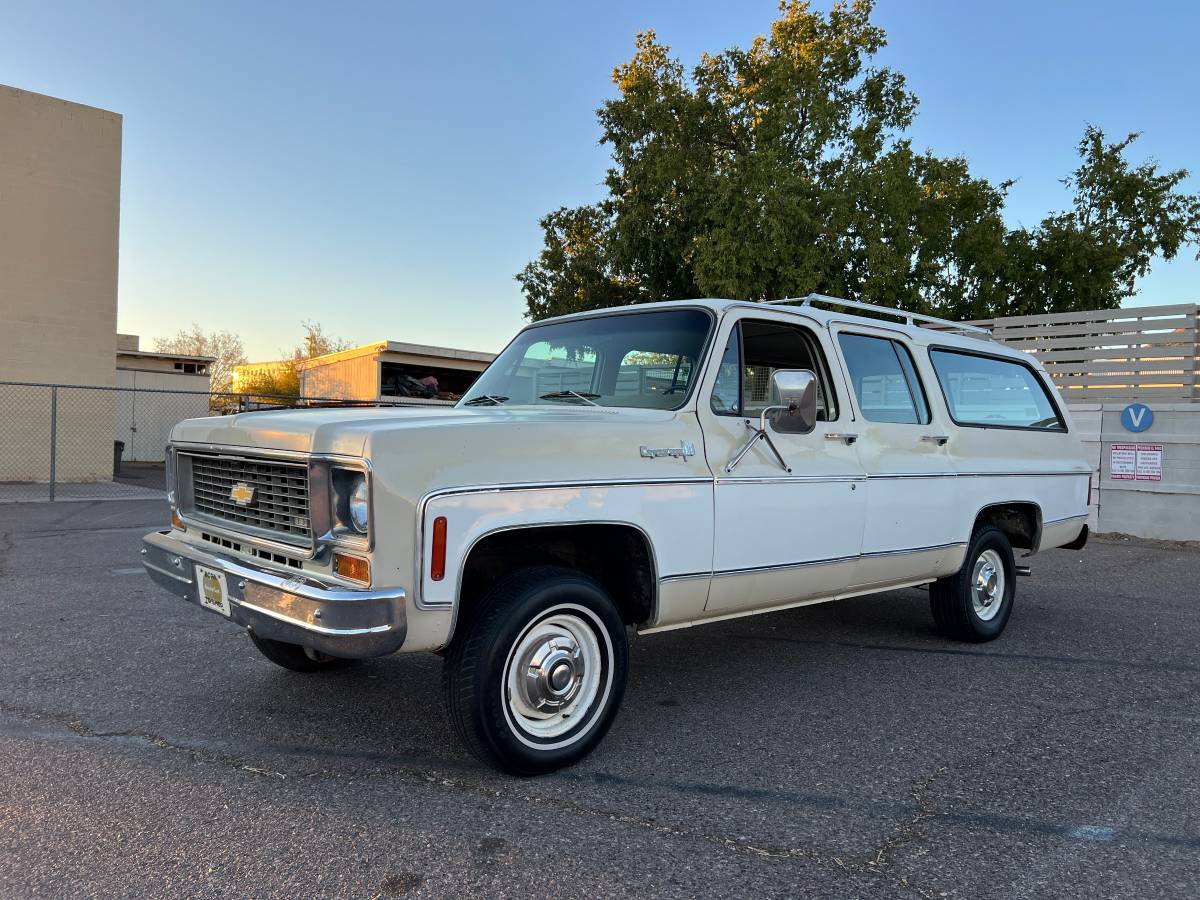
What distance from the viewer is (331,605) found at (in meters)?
2.87

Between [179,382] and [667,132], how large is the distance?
15.2 metres

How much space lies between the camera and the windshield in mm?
4043

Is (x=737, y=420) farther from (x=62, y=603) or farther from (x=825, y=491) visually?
(x=62, y=603)

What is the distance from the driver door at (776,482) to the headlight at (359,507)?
1.56m

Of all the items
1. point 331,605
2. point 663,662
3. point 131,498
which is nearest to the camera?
point 331,605

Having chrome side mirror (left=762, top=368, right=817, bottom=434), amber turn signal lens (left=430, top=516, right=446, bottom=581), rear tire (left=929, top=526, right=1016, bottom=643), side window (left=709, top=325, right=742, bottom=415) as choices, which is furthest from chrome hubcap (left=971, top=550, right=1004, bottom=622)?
amber turn signal lens (left=430, top=516, right=446, bottom=581)

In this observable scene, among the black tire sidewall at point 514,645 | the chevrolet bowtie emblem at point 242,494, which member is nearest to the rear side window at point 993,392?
the black tire sidewall at point 514,645

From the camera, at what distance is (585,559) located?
3828 mm

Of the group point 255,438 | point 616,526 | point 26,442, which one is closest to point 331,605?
Answer: point 255,438

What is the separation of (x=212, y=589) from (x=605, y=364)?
205 cm

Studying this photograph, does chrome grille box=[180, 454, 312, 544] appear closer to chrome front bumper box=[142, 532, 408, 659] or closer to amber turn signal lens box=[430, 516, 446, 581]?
chrome front bumper box=[142, 532, 408, 659]

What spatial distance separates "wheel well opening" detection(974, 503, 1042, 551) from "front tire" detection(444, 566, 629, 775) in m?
3.51

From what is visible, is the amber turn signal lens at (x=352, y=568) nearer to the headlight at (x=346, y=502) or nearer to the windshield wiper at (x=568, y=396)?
the headlight at (x=346, y=502)

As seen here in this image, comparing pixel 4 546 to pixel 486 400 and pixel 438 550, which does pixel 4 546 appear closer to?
pixel 486 400
